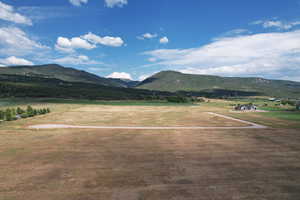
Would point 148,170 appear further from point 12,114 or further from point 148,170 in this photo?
point 12,114

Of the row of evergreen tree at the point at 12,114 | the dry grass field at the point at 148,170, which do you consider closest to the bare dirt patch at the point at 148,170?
the dry grass field at the point at 148,170

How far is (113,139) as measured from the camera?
26734mm

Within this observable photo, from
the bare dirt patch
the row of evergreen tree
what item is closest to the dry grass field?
the bare dirt patch

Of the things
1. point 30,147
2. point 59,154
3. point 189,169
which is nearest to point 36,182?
point 59,154

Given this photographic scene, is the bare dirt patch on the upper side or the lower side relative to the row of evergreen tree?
lower

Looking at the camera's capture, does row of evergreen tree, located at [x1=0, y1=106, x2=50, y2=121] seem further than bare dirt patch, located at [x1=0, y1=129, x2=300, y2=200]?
Yes

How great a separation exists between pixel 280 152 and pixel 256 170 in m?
8.32

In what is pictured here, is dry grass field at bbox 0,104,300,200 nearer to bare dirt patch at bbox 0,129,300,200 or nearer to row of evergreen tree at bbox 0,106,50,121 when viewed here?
bare dirt patch at bbox 0,129,300,200

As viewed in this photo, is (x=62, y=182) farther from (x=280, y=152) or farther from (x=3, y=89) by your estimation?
(x=3, y=89)

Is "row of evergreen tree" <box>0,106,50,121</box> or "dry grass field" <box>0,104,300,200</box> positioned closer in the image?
"dry grass field" <box>0,104,300,200</box>

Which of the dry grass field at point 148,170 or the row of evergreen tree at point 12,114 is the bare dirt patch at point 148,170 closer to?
the dry grass field at point 148,170

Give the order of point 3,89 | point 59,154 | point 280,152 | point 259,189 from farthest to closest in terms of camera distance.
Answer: point 3,89
point 280,152
point 59,154
point 259,189

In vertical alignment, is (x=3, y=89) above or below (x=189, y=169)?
above

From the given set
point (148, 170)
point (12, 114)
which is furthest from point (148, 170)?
point (12, 114)
